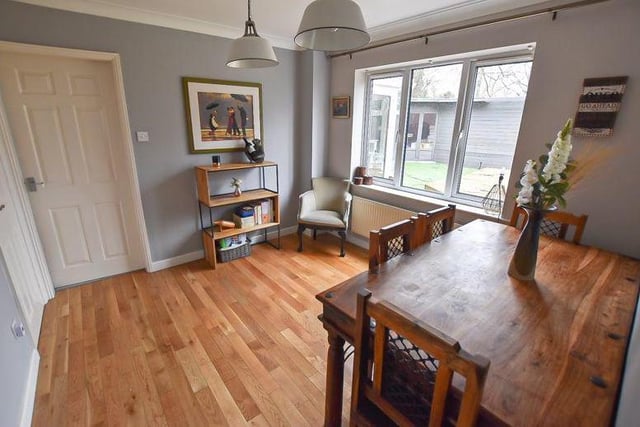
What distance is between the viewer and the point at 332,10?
1.08 meters

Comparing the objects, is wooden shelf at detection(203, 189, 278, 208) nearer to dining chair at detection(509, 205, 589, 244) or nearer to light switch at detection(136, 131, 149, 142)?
light switch at detection(136, 131, 149, 142)

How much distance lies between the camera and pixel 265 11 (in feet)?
8.02

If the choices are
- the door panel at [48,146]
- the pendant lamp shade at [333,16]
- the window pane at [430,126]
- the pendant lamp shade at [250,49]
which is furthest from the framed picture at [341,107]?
the door panel at [48,146]

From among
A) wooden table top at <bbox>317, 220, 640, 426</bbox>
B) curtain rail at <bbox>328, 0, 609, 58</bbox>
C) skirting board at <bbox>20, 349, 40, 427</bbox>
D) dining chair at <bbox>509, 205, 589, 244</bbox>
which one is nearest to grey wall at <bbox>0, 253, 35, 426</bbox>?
skirting board at <bbox>20, 349, 40, 427</bbox>

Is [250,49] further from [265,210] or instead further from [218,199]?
[265,210]

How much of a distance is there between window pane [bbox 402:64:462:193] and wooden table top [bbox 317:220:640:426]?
1.42 meters

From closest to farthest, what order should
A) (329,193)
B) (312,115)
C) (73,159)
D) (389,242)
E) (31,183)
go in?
A: (389,242), (31,183), (73,159), (312,115), (329,193)

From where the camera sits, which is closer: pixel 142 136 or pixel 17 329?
pixel 17 329

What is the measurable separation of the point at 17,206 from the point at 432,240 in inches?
117

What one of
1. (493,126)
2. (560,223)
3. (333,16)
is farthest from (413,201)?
(333,16)

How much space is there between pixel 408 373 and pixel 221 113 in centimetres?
292

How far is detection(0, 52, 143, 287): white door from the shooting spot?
2.25m

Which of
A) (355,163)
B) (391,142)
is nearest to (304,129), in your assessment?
(355,163)

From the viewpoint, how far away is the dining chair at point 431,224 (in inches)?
66.4
